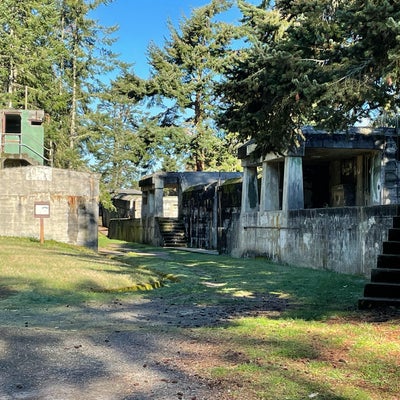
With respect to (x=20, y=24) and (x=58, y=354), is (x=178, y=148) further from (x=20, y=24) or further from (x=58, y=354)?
(x=58, y=354)

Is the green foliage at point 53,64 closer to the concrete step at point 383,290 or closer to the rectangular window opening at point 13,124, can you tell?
the rectangular window opening at point 13,124

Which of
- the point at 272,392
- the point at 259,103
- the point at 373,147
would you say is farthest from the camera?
the point at 373,147

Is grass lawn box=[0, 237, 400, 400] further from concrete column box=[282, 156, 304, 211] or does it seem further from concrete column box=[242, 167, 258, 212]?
concrete column box=[242, 167, 258, 212]

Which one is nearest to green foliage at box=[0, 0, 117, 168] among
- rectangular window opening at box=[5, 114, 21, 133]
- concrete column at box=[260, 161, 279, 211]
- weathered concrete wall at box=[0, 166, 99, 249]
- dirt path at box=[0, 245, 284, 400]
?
rectangular window opening at box=[5, 114, 21, 133]

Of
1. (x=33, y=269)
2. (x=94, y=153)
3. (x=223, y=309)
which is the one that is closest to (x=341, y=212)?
(x=223, y=309)

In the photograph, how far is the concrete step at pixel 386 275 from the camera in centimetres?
767

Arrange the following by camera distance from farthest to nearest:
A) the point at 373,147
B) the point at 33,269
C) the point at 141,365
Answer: the point at 373,147, the point at 33,269, the point at 141,365

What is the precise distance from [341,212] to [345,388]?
31.6 ft

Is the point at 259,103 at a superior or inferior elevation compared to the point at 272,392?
superior

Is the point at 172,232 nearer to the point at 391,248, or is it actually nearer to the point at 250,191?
the point at 250,191

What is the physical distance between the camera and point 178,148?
42.5 metres

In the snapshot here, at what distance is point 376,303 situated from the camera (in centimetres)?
745

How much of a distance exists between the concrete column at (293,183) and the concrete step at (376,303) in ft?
30.3

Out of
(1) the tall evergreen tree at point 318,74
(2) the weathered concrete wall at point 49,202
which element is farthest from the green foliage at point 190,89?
(1) the tall evergreen tree at point 318,74
